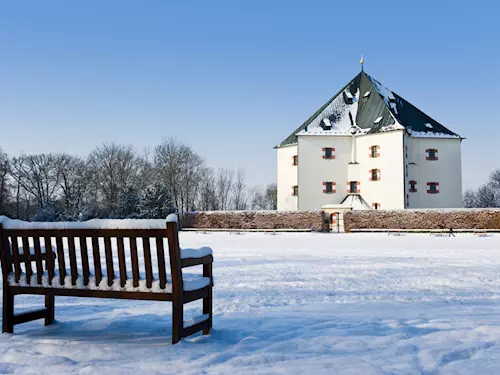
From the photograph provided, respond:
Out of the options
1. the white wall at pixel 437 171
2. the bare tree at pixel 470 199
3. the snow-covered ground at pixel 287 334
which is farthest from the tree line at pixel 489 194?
the snow-covered ground at pixel 287 334

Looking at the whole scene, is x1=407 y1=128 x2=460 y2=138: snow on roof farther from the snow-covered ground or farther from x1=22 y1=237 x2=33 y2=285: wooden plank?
x1=22 y1=237 x2=33 y2=285: wooden plank

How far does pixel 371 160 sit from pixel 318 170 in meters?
4.85

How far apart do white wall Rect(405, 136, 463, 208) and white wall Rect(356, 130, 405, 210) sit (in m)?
2.21

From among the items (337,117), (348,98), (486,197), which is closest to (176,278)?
(337,117)

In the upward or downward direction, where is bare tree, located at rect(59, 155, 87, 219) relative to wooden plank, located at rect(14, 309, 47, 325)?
upward

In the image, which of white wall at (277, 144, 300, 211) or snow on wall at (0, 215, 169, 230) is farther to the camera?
white wall at (277, 144, 300, 211)

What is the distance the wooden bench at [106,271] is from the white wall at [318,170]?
42.7 m

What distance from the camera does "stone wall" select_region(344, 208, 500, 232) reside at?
123 ft

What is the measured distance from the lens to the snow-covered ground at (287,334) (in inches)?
159

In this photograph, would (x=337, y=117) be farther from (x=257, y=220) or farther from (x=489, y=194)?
(x=489, y=194)

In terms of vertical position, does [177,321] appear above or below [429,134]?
below

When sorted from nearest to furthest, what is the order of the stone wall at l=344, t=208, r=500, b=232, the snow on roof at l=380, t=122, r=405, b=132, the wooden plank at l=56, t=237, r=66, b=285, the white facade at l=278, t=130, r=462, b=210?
the wooden plank at l=56, t=237, r=66, b=285 → the stone wall at l=344, t=208, r=500, b=232 → the snow on roof at l=380, t=122, r=405, b=132 → the white facade at l=278, t=130, r=462, b=210

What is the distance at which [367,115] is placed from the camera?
4831 centimetres

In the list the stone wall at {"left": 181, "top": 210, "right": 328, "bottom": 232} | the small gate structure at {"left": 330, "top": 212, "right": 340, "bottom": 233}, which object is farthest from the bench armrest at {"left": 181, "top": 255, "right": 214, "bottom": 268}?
the small gate structure at {"left": 330, "top": 212, "right": 340, "bottom": 233}
